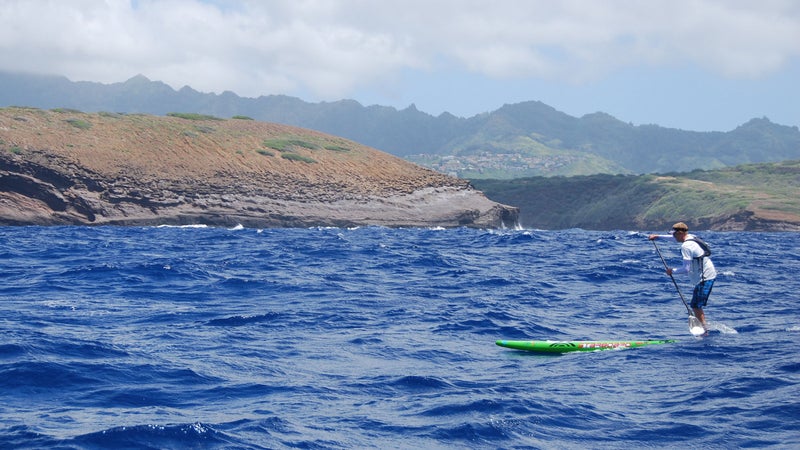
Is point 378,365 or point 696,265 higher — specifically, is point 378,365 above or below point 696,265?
below

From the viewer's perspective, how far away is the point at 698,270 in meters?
15.8

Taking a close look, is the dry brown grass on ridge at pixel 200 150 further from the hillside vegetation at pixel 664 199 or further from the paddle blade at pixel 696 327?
the paddle blade at pixel 696 327

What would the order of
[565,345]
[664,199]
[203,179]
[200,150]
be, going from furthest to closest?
[664,199]
[200,150]
[203,179]
[565,345]

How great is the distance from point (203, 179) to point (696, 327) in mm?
76025

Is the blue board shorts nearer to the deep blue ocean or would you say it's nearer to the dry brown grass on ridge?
the deep blue ocean

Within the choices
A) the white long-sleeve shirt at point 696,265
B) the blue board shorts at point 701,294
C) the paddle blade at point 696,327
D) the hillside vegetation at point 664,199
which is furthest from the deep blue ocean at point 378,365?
the hillside vegetation at point 664,199

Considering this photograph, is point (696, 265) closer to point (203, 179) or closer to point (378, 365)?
point (378, 365)

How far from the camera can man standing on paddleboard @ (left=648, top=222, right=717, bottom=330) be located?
611 inches

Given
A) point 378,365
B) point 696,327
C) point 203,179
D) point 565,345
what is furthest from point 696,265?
point 203,179

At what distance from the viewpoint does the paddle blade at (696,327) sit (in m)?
15.0

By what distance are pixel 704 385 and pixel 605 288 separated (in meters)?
12.1

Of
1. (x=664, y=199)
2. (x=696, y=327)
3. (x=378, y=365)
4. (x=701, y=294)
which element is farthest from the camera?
(x=664, y=199)

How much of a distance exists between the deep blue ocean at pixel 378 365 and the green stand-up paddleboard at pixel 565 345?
208mm

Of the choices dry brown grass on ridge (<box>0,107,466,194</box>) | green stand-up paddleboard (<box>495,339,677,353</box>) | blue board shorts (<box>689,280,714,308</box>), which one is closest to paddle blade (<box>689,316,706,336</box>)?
blue board shorts (<box>689,280,714,308</box>)
